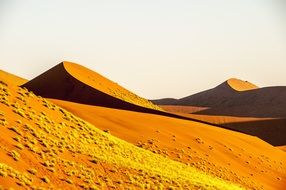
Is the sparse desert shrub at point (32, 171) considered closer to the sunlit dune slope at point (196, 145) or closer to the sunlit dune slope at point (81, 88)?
the sunlit dune slope at point (196, 145)

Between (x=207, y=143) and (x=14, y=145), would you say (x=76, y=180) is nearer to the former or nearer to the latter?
(x=14, y=145)

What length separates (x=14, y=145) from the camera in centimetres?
2166

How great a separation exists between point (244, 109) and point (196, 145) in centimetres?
9696

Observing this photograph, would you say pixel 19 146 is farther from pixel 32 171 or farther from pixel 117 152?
pixel 117 152

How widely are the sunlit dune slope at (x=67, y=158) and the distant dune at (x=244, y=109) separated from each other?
47753mm

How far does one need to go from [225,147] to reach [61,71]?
29897 millimetres

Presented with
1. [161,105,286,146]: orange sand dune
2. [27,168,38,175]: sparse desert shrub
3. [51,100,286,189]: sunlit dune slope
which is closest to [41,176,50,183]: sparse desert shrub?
[27,168,38,175]: sparse desert shrub

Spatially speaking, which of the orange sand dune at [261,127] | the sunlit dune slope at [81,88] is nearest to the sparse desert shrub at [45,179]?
the sunlit dune slope at [81,88]

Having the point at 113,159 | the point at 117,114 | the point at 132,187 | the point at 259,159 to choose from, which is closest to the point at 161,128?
the point at 117,114

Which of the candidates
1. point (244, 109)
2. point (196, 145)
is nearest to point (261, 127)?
point (244, 109)

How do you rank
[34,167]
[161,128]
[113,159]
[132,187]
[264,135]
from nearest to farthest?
[34,167] < [132,187] < [113,159] < [161,128] < [264,135]

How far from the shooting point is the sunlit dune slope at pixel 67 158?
20484mm

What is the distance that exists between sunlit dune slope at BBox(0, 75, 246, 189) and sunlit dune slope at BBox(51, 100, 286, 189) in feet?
7.53

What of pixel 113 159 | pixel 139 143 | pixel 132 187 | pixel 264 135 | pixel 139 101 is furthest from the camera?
pixel 264 135
